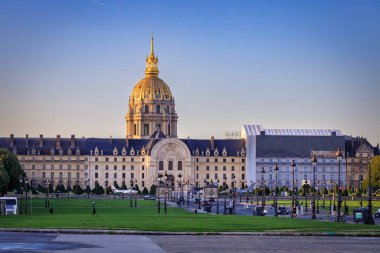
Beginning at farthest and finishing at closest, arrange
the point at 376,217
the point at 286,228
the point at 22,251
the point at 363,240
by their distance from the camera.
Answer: the point at 376,217 → the point at 286,228 → the point at 363,240 → the point at 22,251

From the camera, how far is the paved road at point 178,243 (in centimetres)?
4391

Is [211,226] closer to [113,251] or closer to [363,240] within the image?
[363,240]

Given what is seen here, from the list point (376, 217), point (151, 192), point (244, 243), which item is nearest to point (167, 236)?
point (244, 243)

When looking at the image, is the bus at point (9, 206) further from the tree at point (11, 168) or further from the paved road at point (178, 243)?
the tree at point (11, 168)

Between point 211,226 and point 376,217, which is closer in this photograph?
point 211,226

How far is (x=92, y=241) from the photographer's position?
4734cm

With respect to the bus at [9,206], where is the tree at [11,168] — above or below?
above

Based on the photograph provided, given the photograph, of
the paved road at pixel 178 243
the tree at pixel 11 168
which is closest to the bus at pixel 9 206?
the paved road at pixel 178 243

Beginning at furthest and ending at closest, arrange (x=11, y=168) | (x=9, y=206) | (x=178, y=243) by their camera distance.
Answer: (x=11, y=168)
(x=9, y=206)
(x=178, y=243)

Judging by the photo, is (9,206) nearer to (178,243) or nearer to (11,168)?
(178,243)

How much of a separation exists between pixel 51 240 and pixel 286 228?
47.3 feet

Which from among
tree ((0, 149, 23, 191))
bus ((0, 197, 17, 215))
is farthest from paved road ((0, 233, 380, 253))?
tree ((0, 149, 23, 191))

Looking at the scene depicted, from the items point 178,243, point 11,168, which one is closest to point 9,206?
point 178,243

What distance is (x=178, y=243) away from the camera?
47344 mm
